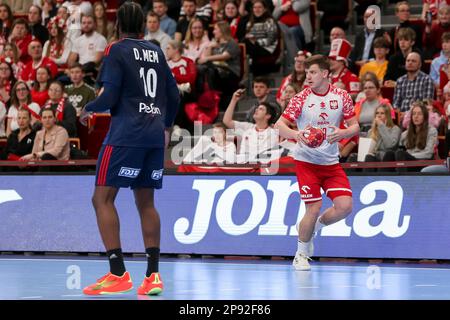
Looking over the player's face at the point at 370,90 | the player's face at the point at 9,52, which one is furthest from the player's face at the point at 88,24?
the player's face at the point at 370,90

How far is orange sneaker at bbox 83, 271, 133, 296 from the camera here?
380 inches

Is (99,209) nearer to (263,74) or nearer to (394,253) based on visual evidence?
(394,253)

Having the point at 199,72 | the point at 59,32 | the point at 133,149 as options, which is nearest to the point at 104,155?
the point at 133,149

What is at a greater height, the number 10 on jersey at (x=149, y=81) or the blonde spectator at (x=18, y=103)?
the number 10 on jersey at (x=149, y=81)

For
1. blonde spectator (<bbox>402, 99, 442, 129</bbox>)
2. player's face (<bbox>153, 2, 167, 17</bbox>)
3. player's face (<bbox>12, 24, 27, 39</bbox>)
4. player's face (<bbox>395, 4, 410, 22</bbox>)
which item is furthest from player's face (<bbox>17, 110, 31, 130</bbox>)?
player's face (<bbox>395, 4, 410, 22</bbox>)

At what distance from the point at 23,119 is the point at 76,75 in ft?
5.91

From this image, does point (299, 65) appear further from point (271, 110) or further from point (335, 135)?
point (335, 135)

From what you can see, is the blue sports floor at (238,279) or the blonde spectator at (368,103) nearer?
the blue sports floor at (238,279)

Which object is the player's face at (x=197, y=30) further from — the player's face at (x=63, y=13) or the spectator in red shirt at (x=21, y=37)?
the spectator in red shirt at (x=21, y=37)

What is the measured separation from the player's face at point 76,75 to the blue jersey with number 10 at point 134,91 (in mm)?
9788

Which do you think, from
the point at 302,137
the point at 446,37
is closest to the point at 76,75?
the point at 446,37

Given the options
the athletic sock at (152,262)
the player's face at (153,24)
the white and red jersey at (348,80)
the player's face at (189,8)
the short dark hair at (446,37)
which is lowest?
the athletic sock at (152,262)

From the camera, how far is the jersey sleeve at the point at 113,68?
31.8 feet

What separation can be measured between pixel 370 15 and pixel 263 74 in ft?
7.32
